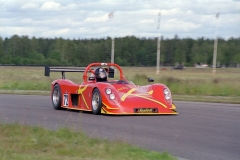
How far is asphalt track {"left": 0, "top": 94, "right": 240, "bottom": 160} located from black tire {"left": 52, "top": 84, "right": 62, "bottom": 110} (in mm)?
290

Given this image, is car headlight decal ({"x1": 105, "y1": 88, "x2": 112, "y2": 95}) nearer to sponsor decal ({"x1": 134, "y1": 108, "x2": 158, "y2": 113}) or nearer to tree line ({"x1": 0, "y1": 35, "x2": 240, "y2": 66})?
sponsor decal ({"x1": 134, "y1": 108, "x2": 158, "y2": 113})

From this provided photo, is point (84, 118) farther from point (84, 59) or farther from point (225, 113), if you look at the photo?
point (84, 59)

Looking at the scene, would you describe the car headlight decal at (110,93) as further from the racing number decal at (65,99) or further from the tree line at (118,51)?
the tree line at (118,51)

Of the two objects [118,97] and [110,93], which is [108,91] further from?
[118,97]

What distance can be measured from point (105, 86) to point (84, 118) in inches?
47.1

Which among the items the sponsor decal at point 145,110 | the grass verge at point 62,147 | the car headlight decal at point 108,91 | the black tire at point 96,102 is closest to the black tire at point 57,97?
the black tire at point 96,102

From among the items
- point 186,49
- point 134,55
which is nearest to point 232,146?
point 134,55

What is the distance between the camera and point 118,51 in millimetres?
93562

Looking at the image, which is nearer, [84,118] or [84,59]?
[84,118]

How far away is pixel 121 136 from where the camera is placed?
12000mm

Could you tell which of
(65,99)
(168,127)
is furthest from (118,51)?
(168,127)

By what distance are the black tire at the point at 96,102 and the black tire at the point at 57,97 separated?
2.27m

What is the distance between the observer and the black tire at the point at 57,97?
60.6ft

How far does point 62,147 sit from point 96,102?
6416mm
